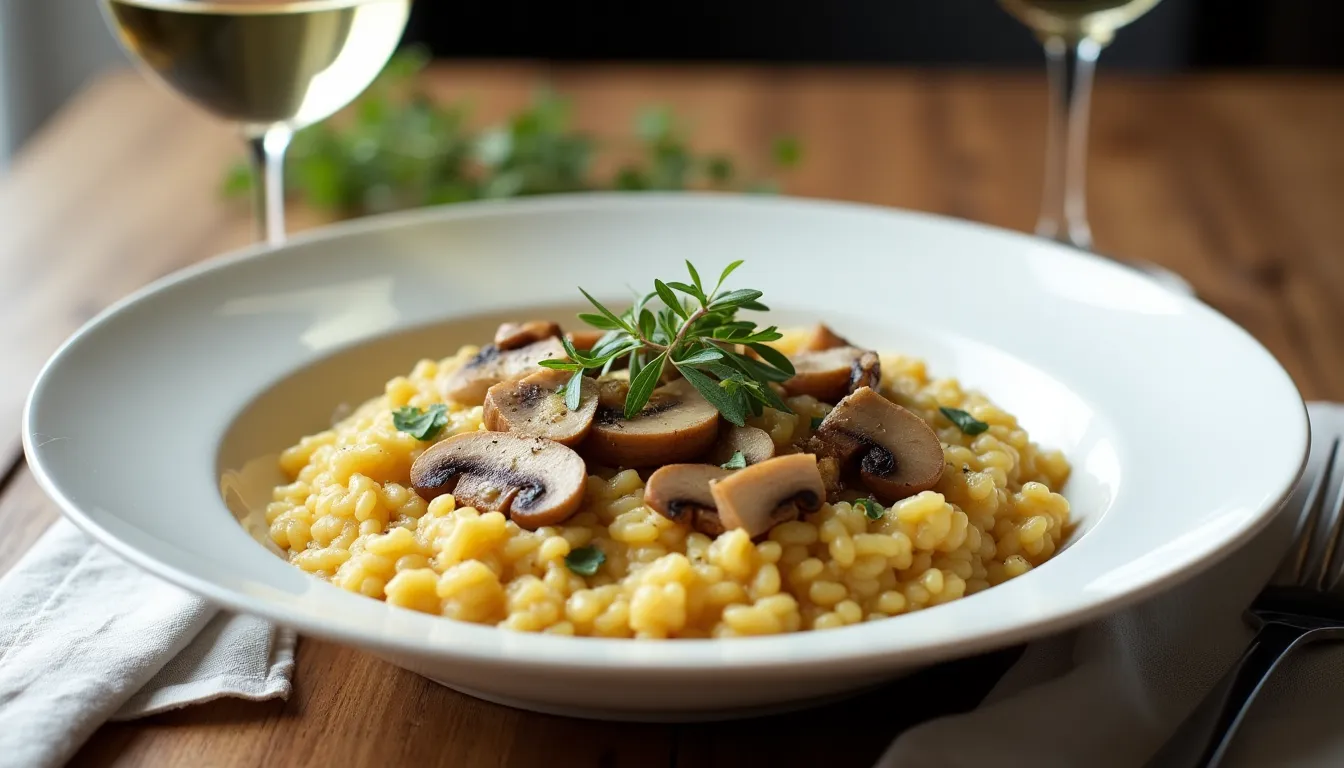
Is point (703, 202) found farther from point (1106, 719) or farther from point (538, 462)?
point (1106, 719)

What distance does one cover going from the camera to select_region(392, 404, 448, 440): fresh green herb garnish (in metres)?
2.57

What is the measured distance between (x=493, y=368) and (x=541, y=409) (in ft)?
0.87

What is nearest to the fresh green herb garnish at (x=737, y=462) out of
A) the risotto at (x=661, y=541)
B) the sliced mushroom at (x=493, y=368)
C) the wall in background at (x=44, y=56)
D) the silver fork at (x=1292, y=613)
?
the risotto at (x=661, y=541)

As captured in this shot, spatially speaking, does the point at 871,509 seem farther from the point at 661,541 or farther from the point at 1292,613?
the point at 1292,613

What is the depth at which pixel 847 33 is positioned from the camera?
7.75 meters

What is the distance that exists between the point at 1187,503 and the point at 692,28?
6.01 m

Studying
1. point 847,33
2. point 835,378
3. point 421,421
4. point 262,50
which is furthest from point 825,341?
point 847,33

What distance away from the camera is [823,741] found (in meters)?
2.02

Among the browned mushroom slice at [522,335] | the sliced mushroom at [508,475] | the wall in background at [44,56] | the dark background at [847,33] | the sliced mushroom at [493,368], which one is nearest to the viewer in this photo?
the sliced mushroom at [508,475]

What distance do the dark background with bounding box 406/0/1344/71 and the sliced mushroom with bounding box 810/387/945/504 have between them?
5551 mm

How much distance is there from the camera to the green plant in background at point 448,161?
4.49m

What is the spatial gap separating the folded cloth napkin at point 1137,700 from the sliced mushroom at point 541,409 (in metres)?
0.82

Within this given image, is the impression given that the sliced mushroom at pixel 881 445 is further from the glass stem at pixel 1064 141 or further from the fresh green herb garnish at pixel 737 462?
the glass stem at pixel 1064 141

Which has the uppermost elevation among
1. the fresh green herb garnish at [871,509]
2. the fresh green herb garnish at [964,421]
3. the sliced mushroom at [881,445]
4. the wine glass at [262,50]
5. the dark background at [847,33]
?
the wine glass at [262,50]
